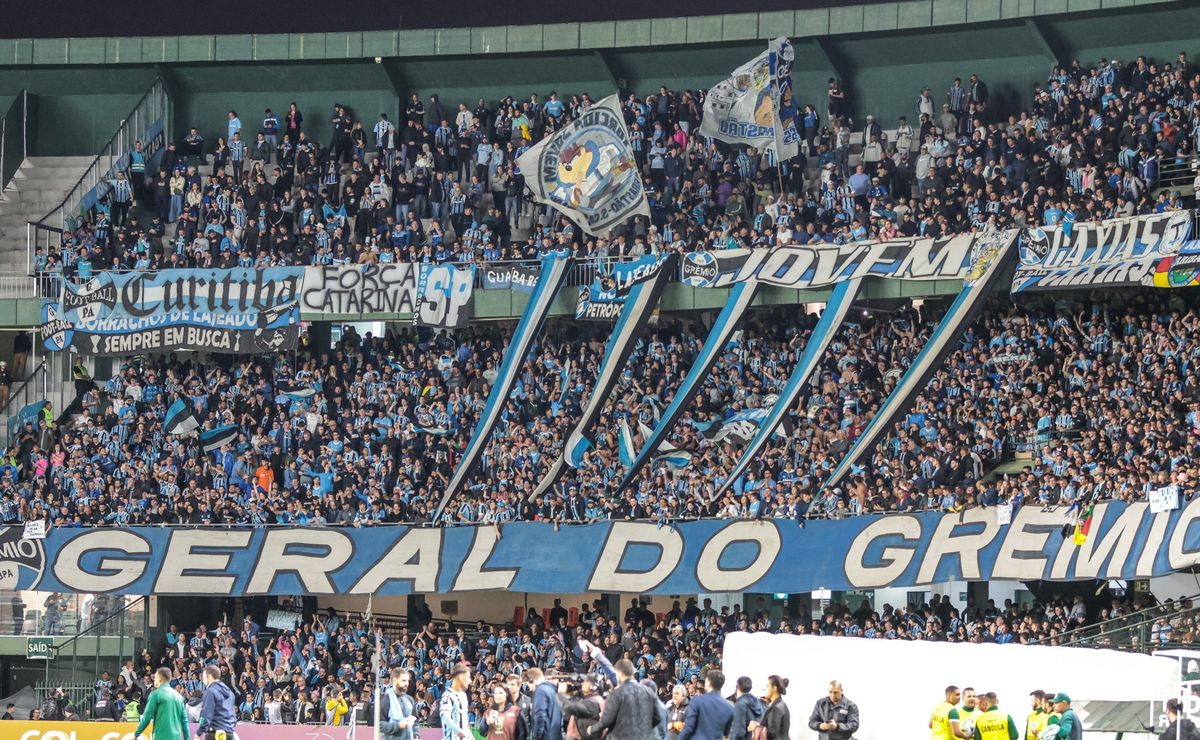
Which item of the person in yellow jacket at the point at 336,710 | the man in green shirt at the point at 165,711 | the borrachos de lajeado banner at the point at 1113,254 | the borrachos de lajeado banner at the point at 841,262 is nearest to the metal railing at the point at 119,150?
the borrachos de lajeado banner at the point at 841,262

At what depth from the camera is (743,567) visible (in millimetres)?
32656

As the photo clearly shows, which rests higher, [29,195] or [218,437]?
[29,195]

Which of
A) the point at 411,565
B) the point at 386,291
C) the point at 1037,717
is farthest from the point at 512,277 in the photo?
the point at 1037,717

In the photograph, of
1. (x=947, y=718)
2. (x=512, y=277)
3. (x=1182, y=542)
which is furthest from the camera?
(x=512, y=277)

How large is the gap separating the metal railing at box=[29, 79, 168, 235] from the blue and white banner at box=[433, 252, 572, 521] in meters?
12.0

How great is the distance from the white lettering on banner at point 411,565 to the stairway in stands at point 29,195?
12.7 meters

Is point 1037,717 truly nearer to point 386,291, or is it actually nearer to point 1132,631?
point 1132,631

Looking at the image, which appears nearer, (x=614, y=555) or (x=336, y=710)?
(x=336, y=710)

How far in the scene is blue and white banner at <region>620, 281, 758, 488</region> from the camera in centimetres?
3434

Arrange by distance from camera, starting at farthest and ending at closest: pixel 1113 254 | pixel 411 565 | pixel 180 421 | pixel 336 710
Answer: pixel 180 421 < pixel 411 565 < pixel 1113 254 < pixel 336 710

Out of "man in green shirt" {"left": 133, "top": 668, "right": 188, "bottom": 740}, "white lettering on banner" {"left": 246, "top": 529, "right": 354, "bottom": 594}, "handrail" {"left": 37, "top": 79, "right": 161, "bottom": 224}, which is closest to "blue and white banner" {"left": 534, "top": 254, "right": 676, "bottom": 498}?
"white lettering on banner" {"left": 246, "top": 529, "right": 354, "bottom": 594}

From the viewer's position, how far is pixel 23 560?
3716 centimetres

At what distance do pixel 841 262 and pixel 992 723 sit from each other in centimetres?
1587

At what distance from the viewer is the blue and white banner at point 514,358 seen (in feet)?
117
